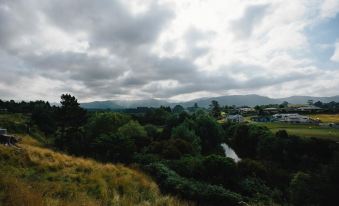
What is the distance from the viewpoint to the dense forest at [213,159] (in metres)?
14.8

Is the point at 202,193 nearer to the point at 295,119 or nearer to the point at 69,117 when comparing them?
the point at 69,117

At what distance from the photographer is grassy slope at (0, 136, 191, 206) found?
6312 millimetres

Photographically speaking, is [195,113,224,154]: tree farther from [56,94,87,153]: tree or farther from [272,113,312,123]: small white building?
[272,113,312,123]: small white building

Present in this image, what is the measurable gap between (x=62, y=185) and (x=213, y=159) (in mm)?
15319

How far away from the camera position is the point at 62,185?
9547 millimetres

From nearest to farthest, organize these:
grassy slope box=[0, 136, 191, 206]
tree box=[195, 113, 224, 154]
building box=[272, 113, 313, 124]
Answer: grassy slope box=[0, 136, 191, 206]
tree box=[195, 113, 224, 154]
building box=[272, 113, 313, 124]

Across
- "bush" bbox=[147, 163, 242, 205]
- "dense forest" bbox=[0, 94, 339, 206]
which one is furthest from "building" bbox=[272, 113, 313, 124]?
"bush" bbox=[147, 163, 242, 205]

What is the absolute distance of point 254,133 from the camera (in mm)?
55219

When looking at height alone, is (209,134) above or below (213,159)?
below

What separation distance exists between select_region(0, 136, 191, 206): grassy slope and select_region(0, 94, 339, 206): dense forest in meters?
4.53

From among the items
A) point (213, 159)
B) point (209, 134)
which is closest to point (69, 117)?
point (209, 134)

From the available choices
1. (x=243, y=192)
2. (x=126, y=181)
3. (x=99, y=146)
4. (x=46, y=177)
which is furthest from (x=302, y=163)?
(x=46, y=177)

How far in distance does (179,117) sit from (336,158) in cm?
5368

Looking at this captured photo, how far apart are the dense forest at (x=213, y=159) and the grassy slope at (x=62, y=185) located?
14.9ft
